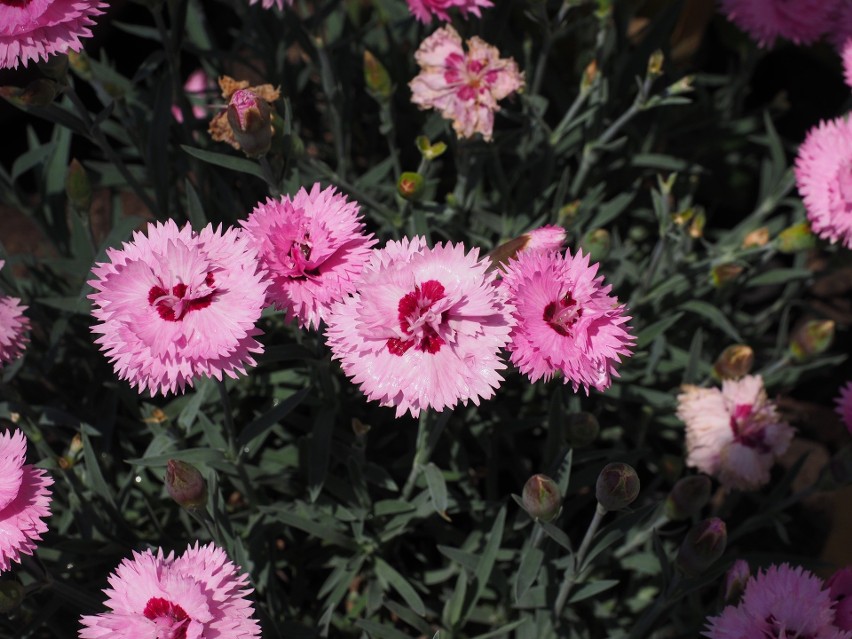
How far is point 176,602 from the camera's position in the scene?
105cm

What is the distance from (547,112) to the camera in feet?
7.35

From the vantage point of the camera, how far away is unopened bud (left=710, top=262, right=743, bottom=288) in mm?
1594

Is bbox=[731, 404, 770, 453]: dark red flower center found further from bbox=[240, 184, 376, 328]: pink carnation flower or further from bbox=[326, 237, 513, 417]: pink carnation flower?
bbox=[240, 184, 376, 328]: pink carnation flower

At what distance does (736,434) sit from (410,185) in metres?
0.76

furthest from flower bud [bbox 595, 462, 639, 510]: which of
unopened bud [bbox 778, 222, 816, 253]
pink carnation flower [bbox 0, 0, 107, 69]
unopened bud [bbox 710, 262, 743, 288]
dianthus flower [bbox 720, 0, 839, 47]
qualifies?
dianthus flower [bbox 720, 0, 839, 47]

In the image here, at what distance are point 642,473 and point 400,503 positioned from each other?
78 centimetres

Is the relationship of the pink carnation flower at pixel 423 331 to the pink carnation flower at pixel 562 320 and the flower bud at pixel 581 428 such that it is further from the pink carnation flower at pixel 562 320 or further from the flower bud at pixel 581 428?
the flower bud at pixel 581 428

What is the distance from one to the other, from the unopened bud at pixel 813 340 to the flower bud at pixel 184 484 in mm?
1194

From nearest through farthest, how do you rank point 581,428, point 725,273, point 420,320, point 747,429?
point 420,320 → point 581,428 → point 747,429 → point 725,273

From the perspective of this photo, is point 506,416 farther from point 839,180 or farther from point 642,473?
point 839,180

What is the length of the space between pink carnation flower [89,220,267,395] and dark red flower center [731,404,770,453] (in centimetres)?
91

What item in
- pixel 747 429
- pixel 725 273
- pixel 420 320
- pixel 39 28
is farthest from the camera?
pixel 725 273

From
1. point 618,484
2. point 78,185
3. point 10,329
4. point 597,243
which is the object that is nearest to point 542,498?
point 618,484

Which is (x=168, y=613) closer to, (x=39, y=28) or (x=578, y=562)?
(x=578, y=562)
